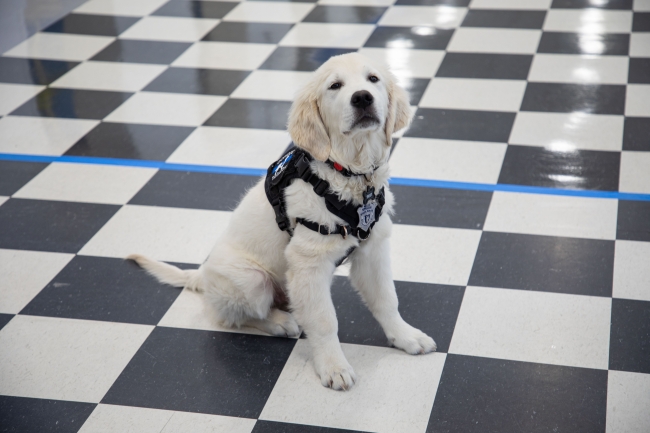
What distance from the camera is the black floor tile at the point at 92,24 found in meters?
4.14

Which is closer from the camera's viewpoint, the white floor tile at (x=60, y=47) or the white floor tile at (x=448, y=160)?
the white floor tile at (x=448, y=160)

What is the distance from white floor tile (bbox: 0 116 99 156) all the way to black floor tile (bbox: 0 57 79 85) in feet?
1.39

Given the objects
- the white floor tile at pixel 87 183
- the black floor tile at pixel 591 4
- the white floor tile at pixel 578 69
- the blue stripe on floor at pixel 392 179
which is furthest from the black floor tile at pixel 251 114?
the black floor tile at pixel 591 4

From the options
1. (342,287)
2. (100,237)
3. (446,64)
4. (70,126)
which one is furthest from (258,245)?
(446,64)

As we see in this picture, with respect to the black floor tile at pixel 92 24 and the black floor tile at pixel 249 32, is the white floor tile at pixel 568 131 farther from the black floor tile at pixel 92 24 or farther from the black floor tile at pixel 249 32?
the black floor tile at pixel 92 24

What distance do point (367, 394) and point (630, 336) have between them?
2.27 ft

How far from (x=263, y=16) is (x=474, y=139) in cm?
186

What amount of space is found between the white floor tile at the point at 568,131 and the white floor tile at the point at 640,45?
743mm

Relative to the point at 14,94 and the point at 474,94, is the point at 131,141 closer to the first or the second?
the point at 14,94

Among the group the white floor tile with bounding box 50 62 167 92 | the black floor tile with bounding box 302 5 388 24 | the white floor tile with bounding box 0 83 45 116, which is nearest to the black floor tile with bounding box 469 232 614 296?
the white floor tile with bounding box 50 62 167 92

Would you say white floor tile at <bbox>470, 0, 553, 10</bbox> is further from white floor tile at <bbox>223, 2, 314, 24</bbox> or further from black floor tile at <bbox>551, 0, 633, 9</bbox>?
white floor tile at <bbox>223, 2, 314, 24</bbox>

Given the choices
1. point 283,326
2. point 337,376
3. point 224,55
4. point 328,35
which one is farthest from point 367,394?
point 328,35

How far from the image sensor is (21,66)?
3.73 meters

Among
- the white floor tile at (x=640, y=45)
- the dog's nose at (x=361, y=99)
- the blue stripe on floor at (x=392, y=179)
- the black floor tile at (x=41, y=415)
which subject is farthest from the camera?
the white floor tile at (x=640, y=45)
